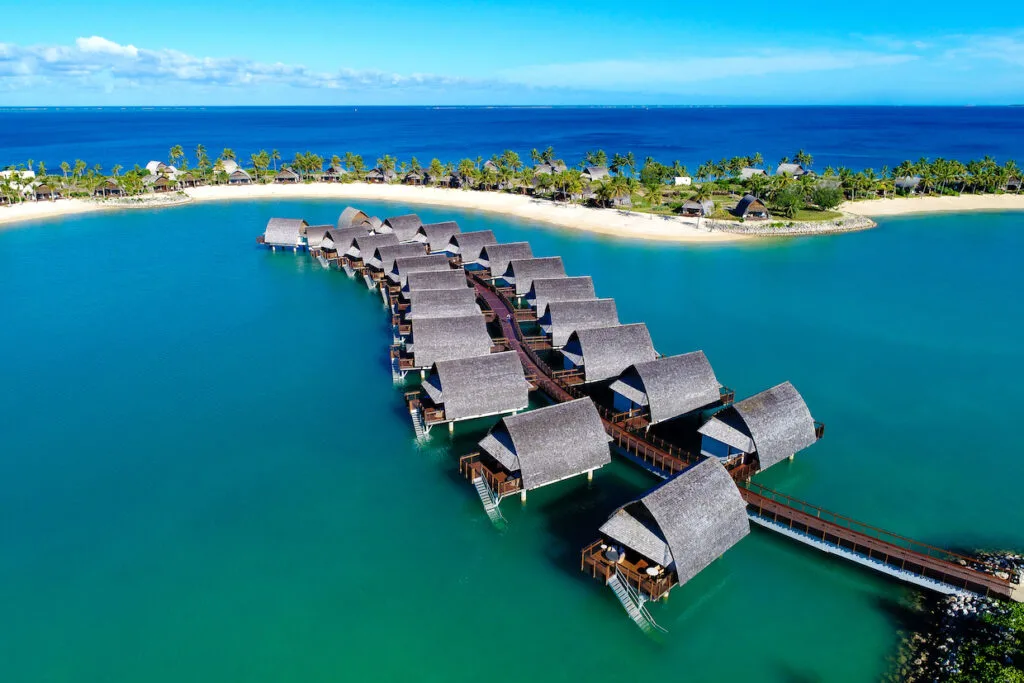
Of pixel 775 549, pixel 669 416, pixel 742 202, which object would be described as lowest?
pixel 775 549

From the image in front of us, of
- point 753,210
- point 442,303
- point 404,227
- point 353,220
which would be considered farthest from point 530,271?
point 753,210

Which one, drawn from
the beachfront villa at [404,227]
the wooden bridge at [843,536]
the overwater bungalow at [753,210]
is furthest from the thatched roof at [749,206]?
the wooden bridge at [843,536]

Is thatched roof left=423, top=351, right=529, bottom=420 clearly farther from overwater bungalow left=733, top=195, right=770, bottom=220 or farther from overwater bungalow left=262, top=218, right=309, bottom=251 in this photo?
overwater bungalow left=733, top=195, right=770, bottom=220

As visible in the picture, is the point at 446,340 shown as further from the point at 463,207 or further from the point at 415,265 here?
the point at 463,207

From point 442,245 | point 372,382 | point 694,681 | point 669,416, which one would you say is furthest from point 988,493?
point 442,245

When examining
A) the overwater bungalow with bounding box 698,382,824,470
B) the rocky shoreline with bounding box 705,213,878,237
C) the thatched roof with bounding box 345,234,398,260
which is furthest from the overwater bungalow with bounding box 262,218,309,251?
the overwater bungalow with bounding box 698,382,824,470

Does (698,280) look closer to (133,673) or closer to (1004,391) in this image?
(1004,391)
